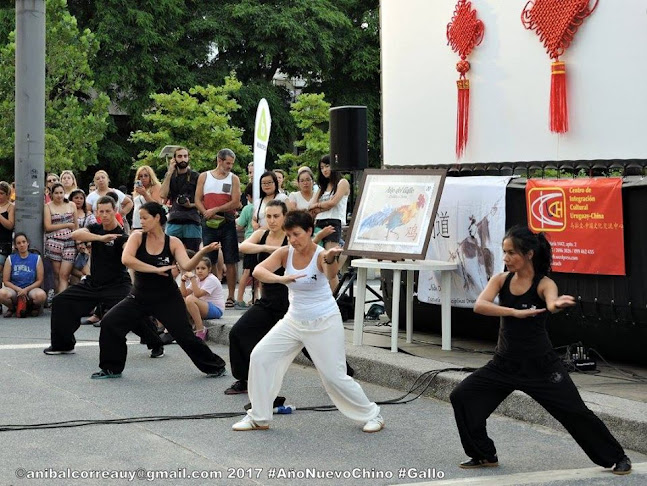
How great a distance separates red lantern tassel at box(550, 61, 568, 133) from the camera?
10.1 metres

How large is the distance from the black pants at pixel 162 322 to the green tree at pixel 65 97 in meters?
23.9

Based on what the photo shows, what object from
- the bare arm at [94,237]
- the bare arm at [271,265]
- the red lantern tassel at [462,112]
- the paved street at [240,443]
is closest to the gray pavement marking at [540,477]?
the paved street at [240,443]

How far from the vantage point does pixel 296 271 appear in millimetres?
8141

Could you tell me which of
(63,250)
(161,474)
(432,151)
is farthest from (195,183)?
(161,474)

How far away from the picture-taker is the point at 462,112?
1149cm

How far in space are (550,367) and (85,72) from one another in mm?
30190

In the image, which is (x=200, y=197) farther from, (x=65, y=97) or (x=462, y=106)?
(x=65, y=97)

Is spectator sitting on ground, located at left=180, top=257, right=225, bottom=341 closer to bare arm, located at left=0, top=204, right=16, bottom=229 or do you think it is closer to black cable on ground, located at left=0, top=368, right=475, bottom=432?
black cable on ground, located at left=0, top=368, right=475, bottom=432

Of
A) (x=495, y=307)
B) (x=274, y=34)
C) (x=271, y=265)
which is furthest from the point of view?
(x=274, y=34)

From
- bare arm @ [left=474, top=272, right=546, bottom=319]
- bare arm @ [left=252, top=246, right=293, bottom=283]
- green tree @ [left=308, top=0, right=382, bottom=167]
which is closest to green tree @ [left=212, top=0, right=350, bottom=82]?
green tree @ [left=308, top=0, right=382, bottom=167]

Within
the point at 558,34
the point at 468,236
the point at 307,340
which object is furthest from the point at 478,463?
the point at 558,34

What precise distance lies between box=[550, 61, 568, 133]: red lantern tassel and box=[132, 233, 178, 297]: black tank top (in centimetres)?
351

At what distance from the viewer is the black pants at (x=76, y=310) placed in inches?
456

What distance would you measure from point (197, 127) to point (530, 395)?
28.0 meters
